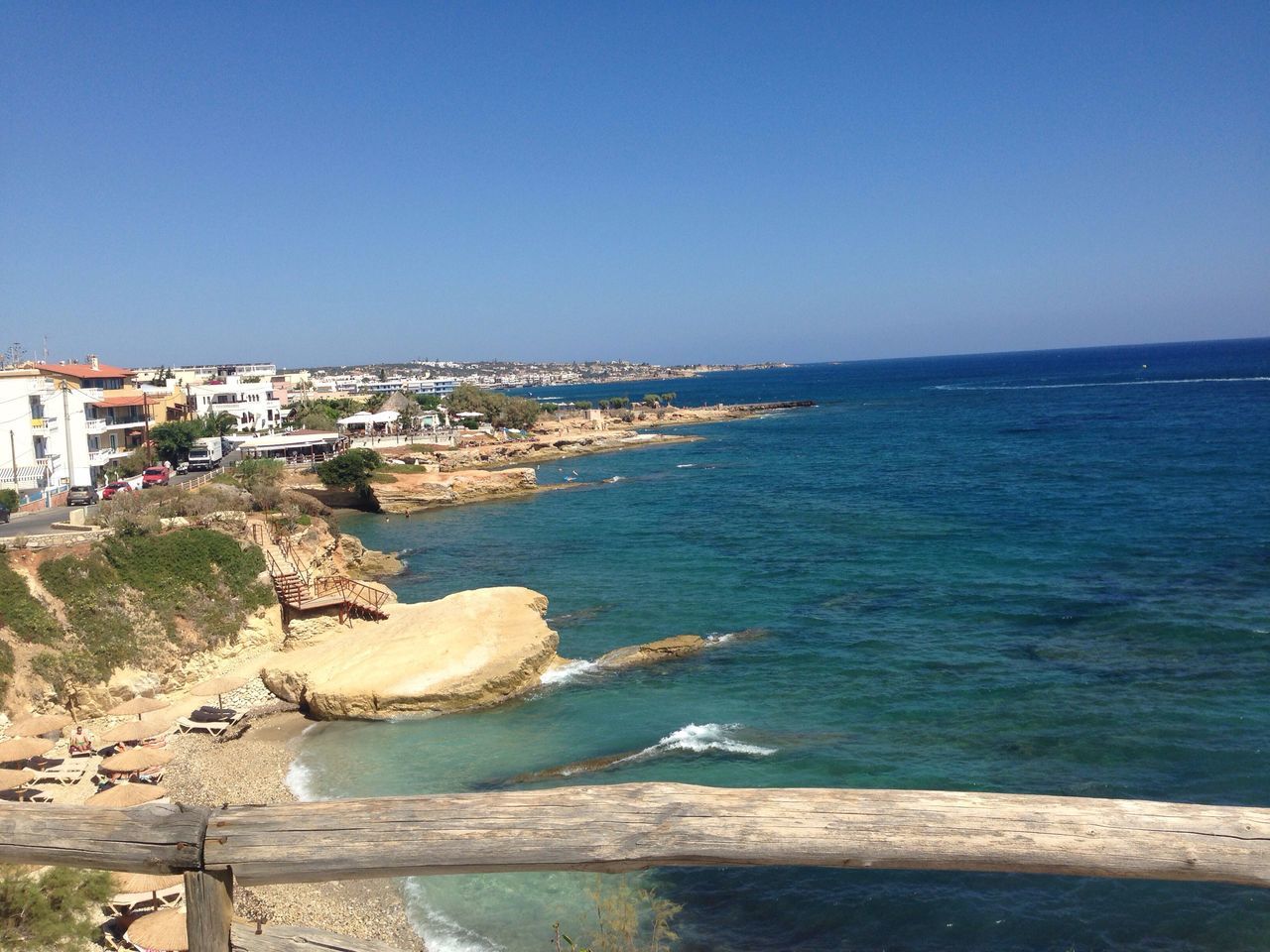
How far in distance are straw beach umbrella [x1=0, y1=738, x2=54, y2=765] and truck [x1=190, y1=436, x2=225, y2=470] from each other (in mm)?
36320

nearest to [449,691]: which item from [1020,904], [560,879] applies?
[560,879]

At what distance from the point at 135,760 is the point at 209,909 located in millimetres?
16341

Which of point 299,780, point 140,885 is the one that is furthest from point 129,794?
point 140,885

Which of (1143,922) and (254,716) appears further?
(254,716)

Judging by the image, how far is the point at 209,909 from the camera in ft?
8.73

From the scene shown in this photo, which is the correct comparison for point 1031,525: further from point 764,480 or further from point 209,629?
point 209,629

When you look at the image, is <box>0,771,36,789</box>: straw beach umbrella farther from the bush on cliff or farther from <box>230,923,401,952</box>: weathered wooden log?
the bush on cliff

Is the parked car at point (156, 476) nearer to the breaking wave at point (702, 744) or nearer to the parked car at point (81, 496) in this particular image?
the parked car at point (81, 496)

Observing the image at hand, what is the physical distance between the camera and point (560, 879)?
40.5ft

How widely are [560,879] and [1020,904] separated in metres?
6.24

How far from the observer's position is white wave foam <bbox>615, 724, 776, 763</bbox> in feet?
55.0

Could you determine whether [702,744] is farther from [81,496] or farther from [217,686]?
[81,496]

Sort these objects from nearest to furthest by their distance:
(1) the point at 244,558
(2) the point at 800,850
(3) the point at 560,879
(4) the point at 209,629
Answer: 1. (2) the point at 800,850
2. (3) the point at 560,879
3. (4) the point at 209,629
4. (1) the point at 244,558

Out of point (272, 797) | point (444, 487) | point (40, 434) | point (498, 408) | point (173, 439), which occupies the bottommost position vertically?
point (272, 797)
